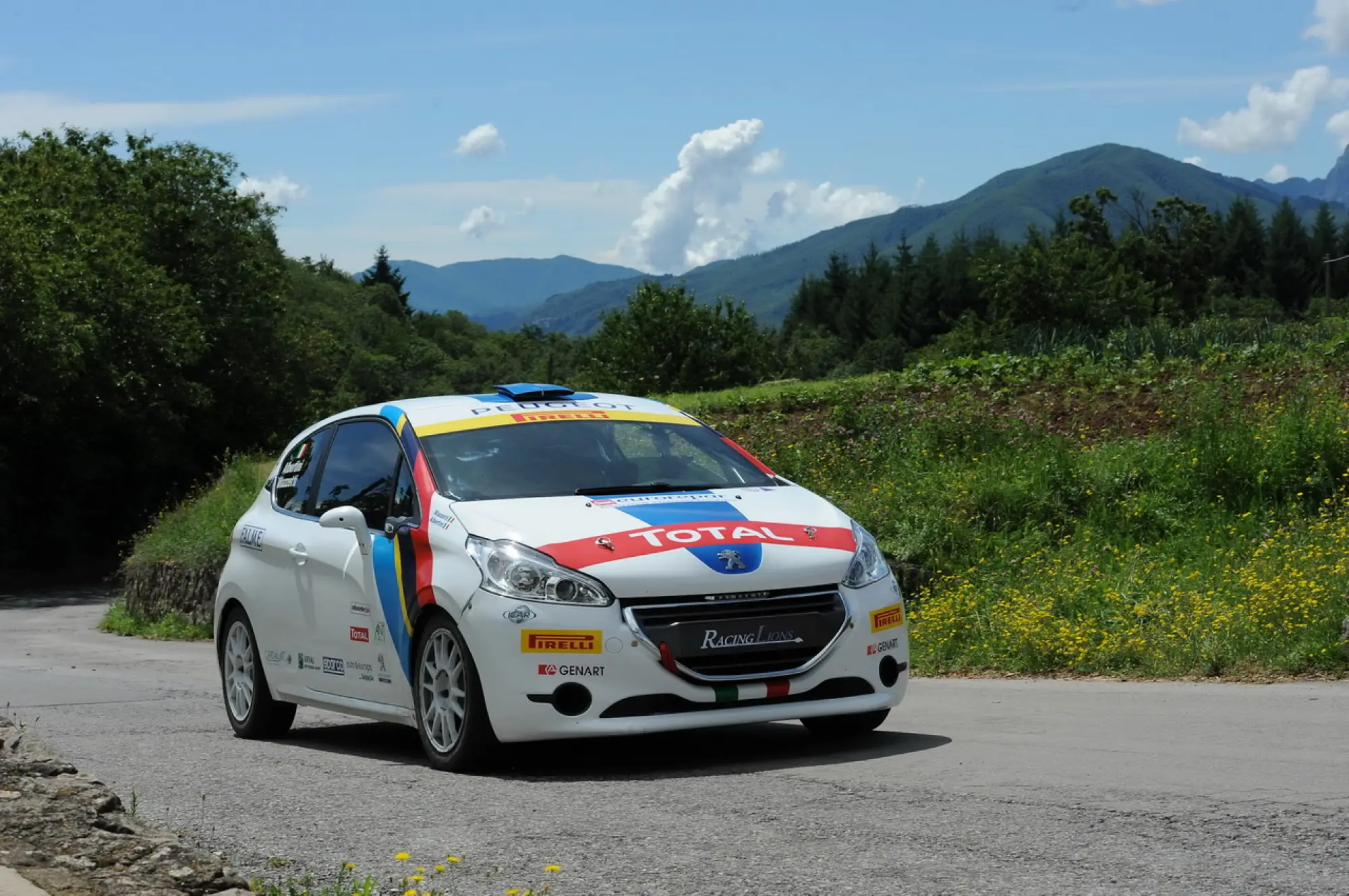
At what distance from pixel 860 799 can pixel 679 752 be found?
178 centimetres

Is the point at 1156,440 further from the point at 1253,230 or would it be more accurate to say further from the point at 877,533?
the point at 1253,230

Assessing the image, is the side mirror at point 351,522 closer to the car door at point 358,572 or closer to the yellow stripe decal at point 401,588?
the car door at point 358,572

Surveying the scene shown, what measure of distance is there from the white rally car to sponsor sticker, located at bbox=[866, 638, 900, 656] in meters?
0.01

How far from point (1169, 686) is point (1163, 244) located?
123962 mm

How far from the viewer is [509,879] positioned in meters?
5.13

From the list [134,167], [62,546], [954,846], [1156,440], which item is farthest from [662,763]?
[134,167]

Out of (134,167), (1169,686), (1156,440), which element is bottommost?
(1169,686)

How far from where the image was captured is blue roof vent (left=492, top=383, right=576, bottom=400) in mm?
9266

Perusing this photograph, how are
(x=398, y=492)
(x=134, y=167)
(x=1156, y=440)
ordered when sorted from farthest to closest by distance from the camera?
1. (x=134, y=167)
2. (x=1156, y=440)
3. (x=398, y=492)

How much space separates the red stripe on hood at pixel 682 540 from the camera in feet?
23.7

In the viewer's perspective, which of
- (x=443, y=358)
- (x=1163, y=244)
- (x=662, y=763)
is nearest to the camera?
(x=662, y=763)

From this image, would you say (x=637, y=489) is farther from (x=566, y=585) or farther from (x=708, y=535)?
(x=566, y=585)

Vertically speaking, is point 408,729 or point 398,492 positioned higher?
point 398,492

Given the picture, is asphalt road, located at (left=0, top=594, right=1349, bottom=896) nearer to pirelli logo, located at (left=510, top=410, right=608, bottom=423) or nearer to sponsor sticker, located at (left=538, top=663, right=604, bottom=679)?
sponsor sticker, located at (left=538, top=663, right=604, bottom=679)
